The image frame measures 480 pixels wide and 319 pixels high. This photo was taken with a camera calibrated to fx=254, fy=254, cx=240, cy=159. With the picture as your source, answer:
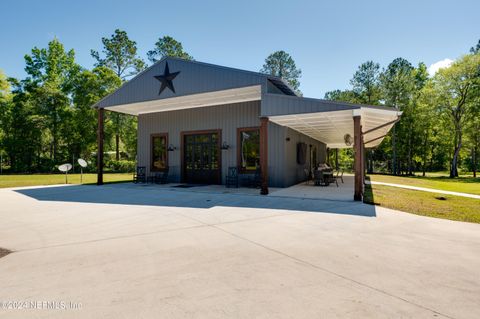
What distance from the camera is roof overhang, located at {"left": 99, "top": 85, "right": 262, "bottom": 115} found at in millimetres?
10141

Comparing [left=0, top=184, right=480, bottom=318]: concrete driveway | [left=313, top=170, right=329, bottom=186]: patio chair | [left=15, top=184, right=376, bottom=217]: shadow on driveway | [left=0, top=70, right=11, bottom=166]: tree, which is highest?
[left=0, top=70, right=11, bottom=166]: tree

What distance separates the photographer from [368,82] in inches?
1236

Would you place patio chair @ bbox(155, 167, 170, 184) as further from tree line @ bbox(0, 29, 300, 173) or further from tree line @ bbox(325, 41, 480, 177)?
tree line @ bbox(325, 41, 480, 177)

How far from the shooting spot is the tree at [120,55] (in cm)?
2920

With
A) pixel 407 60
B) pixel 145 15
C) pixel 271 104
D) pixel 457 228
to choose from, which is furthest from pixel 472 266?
pixel 407 60

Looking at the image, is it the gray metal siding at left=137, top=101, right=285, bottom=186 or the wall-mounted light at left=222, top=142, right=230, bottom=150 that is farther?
the wall-mounted light at left=222, top=142, right=230, bottom=150

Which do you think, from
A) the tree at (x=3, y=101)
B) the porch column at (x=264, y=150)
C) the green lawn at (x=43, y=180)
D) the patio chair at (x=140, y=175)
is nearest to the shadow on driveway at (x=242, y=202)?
the porch column at (x=264, y=150)

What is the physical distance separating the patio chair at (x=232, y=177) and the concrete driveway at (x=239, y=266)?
5407 mm

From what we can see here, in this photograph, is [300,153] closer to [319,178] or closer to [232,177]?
[319,178]

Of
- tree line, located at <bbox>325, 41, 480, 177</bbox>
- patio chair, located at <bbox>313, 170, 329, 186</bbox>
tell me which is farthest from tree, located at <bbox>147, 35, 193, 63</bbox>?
patio chair, located at <bbox>313, 170, 329, 186</bbox>

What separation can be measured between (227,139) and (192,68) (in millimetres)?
3461

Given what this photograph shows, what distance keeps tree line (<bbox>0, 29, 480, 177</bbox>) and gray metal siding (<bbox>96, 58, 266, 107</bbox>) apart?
1606 cm

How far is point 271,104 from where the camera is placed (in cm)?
874

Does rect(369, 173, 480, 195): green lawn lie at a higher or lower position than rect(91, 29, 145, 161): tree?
lower
